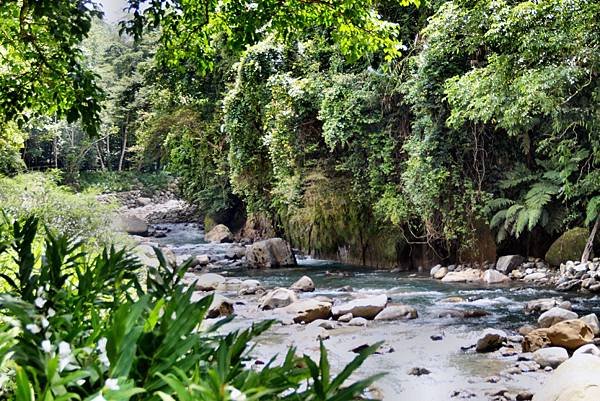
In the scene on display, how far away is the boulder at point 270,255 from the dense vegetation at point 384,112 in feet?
2.72

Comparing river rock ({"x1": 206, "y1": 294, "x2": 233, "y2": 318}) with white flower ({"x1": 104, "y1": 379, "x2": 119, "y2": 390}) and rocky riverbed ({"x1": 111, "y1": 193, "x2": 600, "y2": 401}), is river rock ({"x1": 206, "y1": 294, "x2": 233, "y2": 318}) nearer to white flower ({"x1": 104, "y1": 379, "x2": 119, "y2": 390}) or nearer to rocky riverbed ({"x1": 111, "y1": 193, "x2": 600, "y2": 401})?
rocky riverbed ({"x1": 111, "y1": 193, "x2": 600, "y2": 401})

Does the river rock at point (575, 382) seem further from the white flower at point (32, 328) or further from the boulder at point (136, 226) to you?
the boulder at point (136, 226)

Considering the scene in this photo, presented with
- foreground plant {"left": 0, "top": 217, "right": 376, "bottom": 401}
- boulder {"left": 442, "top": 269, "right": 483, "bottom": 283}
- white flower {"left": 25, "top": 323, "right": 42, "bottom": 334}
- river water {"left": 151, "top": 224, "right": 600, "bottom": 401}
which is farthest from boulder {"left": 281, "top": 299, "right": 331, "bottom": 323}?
white flower {"left": 25, "top": 323, "right": 42, "bottom": 334}

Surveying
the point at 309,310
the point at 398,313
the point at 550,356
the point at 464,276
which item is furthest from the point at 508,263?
the point at 550,356

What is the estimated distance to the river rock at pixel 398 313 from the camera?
676 cm

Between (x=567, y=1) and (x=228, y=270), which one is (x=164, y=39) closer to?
(x=567, y=1)

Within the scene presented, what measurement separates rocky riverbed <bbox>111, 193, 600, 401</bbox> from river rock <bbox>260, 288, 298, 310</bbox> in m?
0.02

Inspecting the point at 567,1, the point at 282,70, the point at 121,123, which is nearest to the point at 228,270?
the point at 282,70

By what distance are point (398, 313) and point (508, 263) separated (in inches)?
132

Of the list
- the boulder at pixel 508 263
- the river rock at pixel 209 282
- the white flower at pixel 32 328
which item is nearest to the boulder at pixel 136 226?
the river rock at pixel 209 282

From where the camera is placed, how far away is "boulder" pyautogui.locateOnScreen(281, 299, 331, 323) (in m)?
A: 6.86

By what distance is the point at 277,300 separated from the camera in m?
7.66

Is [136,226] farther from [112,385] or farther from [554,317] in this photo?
[112,385]

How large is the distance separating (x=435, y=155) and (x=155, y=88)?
1076 cm
